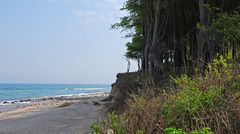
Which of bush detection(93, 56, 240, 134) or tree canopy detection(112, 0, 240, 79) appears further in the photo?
tree canopy detection(112, 0, 240, 79)

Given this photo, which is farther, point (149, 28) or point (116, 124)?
point (149, 28)

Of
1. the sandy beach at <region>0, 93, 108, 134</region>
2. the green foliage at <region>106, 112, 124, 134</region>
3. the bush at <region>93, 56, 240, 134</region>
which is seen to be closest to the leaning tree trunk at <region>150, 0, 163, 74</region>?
the sandy beach at <region>0, 93, 108, 134</region>

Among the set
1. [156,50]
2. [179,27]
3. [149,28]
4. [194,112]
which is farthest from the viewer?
[179,27]

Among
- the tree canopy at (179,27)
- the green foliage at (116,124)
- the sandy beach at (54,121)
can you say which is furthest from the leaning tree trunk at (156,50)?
the green foliage at (116,124)

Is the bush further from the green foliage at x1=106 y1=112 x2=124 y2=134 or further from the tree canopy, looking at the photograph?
the tree canopy

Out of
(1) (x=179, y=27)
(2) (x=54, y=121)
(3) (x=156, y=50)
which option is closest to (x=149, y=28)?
(3) (x=156, y=50)

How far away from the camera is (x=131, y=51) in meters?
43.2

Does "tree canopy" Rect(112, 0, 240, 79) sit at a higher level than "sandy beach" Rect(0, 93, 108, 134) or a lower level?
higher

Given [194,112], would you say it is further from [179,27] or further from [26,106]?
[26,106]

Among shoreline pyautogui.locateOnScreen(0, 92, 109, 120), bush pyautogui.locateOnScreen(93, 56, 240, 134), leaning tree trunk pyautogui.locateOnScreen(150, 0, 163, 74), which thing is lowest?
shoreline pyautogui.locateOnScreen(0, 92, 109, 120)

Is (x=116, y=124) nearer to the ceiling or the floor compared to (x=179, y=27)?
nearer to the floor

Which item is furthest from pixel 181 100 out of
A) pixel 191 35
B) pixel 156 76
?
pixel 191 35

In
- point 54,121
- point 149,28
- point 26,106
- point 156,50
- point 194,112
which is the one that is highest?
point 149,28

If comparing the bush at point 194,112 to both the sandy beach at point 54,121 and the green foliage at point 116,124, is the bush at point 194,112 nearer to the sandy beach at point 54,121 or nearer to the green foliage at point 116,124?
the green foliage at point 116,124
